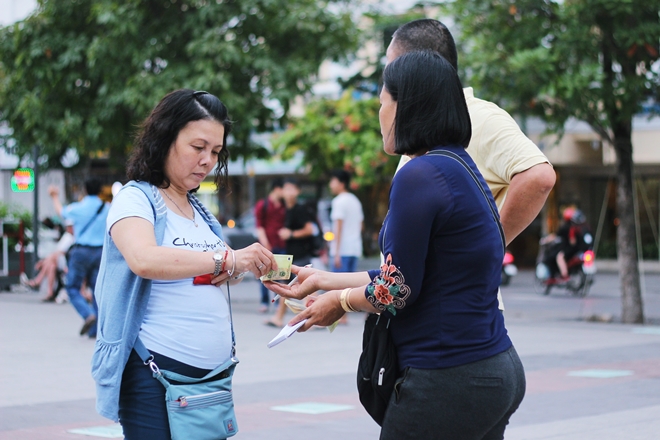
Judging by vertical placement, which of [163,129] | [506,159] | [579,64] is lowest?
[506,159]

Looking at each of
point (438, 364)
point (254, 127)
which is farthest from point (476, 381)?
point (254, 127)

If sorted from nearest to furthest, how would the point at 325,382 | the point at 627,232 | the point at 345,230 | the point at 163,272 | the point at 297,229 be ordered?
the point at 163,272 < the point at 325,382 < the point at 345,230 < the point at 627,232 < the point at 297,229

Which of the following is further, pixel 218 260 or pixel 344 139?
pixel 344 139

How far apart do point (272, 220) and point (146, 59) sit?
4.05m

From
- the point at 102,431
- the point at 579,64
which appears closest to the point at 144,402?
the point at 102,431

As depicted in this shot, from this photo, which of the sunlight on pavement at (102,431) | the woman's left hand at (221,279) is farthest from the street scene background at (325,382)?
the woman's left hand at (221,279)

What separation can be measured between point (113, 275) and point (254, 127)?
43.6 feet

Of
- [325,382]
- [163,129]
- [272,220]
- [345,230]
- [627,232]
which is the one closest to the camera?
[163,129]

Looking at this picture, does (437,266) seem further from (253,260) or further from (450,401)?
(253,260)

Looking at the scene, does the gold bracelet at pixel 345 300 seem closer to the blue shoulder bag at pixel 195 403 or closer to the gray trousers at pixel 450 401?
the gray trousers at pixel 450 401

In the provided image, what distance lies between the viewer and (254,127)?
16.2 metres

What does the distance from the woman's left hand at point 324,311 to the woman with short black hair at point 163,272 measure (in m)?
0.33

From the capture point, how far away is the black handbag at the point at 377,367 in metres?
2.67

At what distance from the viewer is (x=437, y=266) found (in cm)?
260
